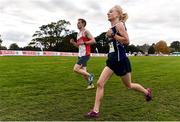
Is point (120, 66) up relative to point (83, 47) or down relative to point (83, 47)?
down

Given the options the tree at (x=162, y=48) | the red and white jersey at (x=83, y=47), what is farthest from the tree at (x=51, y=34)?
the red and white jersey at (x=83, y=47)

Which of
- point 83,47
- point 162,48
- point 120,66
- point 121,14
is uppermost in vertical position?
point 121,14

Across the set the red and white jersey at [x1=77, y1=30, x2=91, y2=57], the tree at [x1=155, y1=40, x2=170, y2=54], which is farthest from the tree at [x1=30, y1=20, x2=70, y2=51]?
the red and white jersey at [x1=77, y1=30, x2=91, y2=57]

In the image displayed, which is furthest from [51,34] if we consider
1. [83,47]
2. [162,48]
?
[83,47]

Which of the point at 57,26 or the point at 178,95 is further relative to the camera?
the point at 57,26

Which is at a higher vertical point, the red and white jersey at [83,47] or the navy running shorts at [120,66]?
the red and white jersey at [83,47]

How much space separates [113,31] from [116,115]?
1.49 m

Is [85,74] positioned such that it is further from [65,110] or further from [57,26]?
[57,26]

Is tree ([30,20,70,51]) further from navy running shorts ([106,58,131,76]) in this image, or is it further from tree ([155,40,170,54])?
navy running shorts ([106,58,131,76])

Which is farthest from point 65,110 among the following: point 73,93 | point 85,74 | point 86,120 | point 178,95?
point 85,74

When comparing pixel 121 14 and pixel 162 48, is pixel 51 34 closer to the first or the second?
pixel 162 48

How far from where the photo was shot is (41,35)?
152750 millimetres

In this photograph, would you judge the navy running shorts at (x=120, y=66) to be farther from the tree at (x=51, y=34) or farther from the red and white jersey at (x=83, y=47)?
the tree at (x=51, y=34)

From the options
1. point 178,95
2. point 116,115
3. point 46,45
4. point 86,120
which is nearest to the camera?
point 86,120
